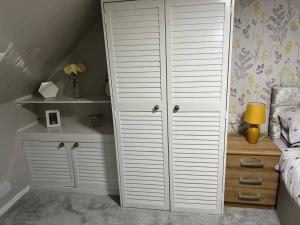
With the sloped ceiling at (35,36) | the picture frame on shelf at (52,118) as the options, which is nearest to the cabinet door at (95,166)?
the picture frame on shelf at (52,118)

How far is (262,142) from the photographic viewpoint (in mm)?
2281

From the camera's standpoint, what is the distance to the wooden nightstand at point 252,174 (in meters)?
2.07

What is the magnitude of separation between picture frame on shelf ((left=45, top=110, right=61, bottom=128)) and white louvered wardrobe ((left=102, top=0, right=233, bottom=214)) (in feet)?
2.99

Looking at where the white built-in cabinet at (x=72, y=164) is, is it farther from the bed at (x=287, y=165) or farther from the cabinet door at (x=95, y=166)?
the bed at (x=287, y=165)

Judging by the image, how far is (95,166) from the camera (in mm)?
Result: 2432

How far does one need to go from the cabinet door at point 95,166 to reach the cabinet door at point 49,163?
0.29 feet

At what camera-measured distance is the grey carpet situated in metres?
2.10

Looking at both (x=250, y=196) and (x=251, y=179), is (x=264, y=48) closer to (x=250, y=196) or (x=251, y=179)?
(x=251, y=179)

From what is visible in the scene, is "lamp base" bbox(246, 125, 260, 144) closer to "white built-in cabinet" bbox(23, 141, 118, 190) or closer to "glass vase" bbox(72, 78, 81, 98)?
"white built-in cabinet" bbox(23, 141, 118, 190)

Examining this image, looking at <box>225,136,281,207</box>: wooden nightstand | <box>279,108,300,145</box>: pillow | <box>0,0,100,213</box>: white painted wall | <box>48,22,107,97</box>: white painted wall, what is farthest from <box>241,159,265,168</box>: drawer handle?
<box>0,0,100,213</box>: white painted wall

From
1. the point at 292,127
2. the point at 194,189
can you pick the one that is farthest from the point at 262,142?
the point at 194,189

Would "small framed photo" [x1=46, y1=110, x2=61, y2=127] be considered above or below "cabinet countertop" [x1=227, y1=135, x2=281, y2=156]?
above

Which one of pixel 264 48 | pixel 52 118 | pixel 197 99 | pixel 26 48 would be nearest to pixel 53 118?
pixel 52 118

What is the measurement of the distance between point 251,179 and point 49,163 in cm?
194
